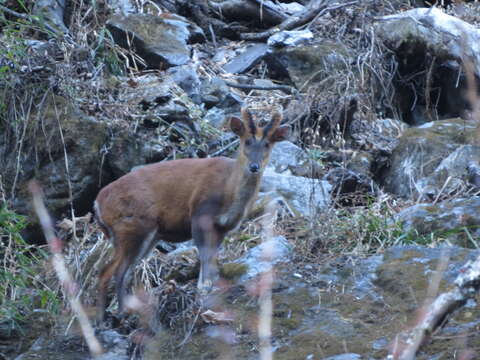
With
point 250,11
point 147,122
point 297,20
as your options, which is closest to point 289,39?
point 297,20

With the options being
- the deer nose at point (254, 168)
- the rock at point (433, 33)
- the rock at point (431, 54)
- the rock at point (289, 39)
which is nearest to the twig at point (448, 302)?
the deer nose at point (254, 168)

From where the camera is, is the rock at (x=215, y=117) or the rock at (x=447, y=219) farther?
the rock at (x=215, y=117)

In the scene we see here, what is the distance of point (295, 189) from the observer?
29.2ft

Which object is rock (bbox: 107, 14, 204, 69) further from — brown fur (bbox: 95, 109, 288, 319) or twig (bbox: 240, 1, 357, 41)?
brown fur (bbox: 95, 109, 288, 319)

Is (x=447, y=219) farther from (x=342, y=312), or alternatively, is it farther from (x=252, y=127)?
(x=342, y=312)

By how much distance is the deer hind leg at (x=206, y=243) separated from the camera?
6.80 m

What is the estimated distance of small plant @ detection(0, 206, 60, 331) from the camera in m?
6.68

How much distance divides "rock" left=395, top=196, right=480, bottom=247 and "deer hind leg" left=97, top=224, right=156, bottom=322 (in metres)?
2.28

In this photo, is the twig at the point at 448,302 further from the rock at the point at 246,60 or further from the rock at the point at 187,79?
the rock at the point at 246,60

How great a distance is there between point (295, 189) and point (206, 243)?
199 cm

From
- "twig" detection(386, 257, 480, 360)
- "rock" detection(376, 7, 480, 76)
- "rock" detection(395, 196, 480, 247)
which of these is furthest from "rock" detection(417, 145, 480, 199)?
"twig" detection(386, 257, 480, 360)

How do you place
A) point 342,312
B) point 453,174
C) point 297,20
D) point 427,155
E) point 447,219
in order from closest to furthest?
point 342,312, point 447,219, point 453,174, point 427,155, point 297,20

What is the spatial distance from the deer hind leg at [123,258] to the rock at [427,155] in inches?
123

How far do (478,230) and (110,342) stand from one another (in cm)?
316
